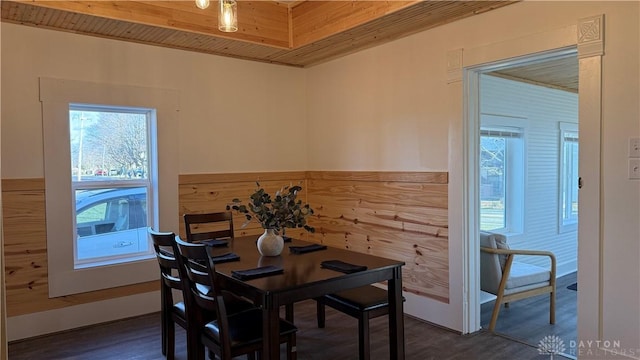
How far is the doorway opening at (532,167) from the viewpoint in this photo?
4594 mm

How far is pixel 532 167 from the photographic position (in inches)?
206

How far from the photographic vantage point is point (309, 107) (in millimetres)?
4934

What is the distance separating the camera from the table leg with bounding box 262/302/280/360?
2096 mm

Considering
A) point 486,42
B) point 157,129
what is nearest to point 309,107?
point 157,129

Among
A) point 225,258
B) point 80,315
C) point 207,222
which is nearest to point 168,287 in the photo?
point 225,258

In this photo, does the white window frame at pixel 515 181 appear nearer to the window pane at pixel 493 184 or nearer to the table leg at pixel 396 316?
the window pane at pixel 493 184

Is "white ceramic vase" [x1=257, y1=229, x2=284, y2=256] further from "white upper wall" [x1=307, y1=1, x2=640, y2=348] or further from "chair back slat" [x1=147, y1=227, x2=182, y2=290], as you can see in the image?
"white upper wall" [x1=307, y1=1, x2=640, y2=348]

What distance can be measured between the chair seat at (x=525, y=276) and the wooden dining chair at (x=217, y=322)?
6.82 ft

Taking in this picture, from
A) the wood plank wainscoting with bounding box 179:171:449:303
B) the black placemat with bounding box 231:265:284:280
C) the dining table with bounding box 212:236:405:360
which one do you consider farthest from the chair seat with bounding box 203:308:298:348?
the wood plank wainscoting with bounding box 179:171:449:303

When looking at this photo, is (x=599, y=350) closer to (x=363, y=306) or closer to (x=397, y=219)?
(x=363, y=306)

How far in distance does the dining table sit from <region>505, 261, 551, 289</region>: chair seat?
4.89ft

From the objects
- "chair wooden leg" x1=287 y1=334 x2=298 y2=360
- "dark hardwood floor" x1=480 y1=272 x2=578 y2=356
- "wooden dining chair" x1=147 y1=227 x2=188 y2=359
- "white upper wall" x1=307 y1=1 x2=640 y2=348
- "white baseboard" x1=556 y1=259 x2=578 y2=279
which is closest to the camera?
"chair wooden leg" x1=287 y1=334 x2=298 y2=360

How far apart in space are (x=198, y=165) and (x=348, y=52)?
1801 mm

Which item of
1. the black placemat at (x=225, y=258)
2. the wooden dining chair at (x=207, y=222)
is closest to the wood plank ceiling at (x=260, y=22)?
the wooden dining chair at (x=207, y=222)
